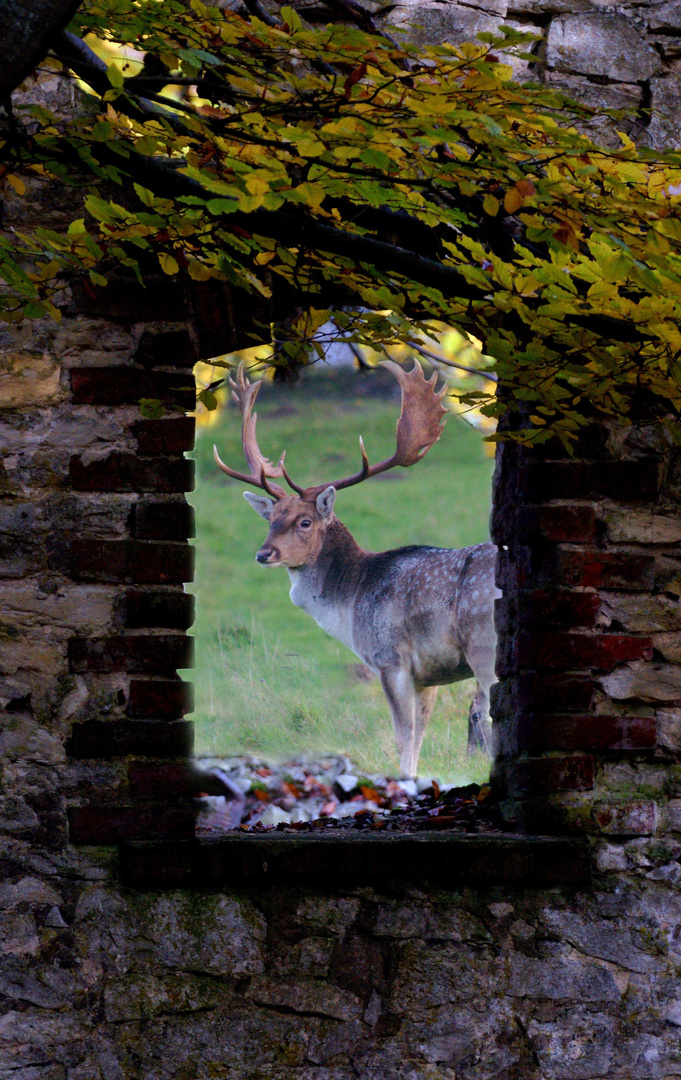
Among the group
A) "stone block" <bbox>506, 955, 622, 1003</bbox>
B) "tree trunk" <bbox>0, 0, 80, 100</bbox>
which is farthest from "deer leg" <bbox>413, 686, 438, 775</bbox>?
"tree trunk" <bbox>0, 0, 80, 100</bbox>

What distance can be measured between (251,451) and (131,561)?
5.87 ft

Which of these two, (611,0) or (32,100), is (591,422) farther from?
(32,100)

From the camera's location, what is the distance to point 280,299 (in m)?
2.74

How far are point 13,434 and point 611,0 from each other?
222 cm

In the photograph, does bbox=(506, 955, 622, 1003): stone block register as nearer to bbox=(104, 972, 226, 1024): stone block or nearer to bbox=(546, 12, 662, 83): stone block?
bbox=(104, 972, 226, 1024): stone block

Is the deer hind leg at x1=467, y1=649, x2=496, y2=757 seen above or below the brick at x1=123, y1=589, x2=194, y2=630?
below

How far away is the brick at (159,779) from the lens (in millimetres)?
2502

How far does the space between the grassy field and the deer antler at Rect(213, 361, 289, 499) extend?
11.8 inches

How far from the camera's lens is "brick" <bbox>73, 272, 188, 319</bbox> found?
2617mm

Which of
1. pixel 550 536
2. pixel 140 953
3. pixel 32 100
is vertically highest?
pixel 32 100

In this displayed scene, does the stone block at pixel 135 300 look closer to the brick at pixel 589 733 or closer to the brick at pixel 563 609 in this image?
the brick at pixel 563 609

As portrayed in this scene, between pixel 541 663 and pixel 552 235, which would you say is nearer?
pixel 552 235

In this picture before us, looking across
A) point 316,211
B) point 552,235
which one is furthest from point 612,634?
point 316,211

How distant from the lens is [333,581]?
4051 mm
